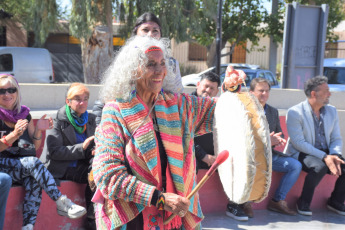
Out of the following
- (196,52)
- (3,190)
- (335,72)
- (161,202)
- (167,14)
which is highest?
(167,14)

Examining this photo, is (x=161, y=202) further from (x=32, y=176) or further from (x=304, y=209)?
(x=304, y=209)

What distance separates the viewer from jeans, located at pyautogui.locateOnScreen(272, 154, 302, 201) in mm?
5375

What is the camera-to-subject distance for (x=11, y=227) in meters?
4.05

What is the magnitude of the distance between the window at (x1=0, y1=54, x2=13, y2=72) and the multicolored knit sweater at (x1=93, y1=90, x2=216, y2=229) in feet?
48.1

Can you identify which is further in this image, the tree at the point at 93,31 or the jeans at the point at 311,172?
the tree at the point at 93,31

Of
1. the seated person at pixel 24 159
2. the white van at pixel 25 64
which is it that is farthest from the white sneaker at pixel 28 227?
the white van at pixel 25 64

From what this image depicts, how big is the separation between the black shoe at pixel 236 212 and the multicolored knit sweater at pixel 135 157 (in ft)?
9.07

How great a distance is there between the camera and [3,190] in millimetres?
3719

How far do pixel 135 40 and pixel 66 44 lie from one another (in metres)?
27.6

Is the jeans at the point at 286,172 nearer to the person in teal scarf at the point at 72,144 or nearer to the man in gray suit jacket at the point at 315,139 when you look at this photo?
the man in gray suit jacket at the point at 315,139

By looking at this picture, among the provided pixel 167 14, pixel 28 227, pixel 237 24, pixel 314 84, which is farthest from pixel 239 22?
pixel 28 227

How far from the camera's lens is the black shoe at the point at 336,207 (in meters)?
5.55

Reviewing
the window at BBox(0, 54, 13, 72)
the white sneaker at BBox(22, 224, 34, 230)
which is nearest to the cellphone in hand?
the white sneaker at BBox(22, 224, 34, 230)

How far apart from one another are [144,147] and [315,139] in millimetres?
3680
